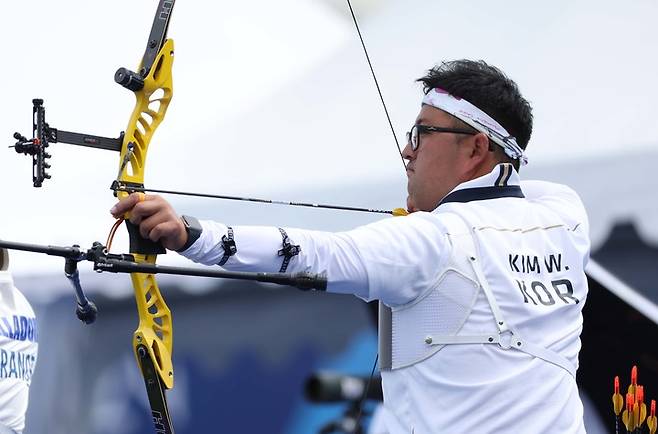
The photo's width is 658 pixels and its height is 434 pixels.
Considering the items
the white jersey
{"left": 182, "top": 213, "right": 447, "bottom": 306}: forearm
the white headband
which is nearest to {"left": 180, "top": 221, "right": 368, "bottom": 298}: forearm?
{"left": 182, "top": 213, "right": 447, "bottom": 306}: forearm

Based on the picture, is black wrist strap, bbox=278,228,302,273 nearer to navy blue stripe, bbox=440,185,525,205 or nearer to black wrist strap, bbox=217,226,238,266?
black wrist strap, bbox=217,226,238,266

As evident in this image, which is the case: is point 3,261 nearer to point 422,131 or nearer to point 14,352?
point 14,352

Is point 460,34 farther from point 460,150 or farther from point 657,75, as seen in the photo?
point 460,150

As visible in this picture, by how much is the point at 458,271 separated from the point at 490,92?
47 cm

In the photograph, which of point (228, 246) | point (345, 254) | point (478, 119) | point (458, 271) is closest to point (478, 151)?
point (478, 119)

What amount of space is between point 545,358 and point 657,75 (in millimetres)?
2460

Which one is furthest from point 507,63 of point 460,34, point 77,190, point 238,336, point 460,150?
point 460,150

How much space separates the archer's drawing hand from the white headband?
2.33 feet

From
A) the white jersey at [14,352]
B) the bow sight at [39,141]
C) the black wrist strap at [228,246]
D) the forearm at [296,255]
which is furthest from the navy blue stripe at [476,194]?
the white jersey at [14,352]

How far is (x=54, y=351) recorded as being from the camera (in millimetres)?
4746

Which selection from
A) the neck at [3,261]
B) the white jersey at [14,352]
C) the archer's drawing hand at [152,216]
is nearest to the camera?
the archer's drawing hand at [152,216]

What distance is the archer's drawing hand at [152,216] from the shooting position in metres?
1.76

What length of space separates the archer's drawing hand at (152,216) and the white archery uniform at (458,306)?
0.07m

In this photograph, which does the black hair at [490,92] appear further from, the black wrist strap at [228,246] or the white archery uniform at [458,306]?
the black wrist strap at [228,246]
